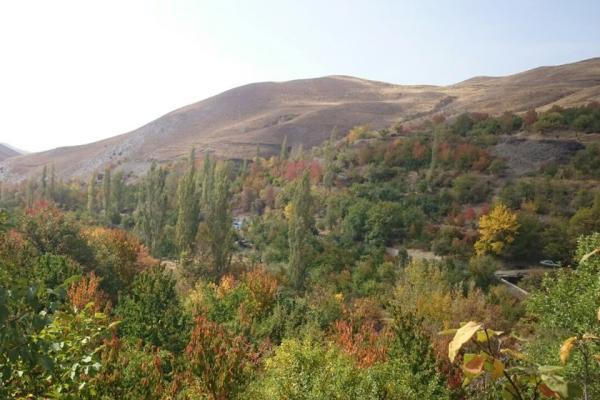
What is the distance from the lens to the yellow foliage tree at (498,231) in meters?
31.2

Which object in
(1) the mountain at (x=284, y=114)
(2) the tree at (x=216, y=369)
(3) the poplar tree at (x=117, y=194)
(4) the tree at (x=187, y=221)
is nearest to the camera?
(2) the tree at (x=216, y=369)

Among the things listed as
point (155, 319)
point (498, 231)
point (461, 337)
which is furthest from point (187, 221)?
point (461, 337)

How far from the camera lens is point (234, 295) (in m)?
16.5

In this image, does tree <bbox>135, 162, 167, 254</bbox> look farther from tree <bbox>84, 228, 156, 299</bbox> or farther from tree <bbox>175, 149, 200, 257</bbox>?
tree <bbox>84, 228, 156, 299</bbox>

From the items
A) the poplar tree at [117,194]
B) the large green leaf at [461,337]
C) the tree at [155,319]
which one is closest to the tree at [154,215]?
the poplar tree at [117,194]

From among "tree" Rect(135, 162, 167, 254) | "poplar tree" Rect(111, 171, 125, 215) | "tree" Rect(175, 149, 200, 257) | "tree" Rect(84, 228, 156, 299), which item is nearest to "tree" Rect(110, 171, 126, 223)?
"poplar tree" Rect(111, 171, 125, 215)

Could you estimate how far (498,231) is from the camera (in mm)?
31328

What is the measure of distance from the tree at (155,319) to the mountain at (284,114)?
64.9m

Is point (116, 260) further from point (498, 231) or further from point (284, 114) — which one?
point (284, 114)

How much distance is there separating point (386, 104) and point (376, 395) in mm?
99967

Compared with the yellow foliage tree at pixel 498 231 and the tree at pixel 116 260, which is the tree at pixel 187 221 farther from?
the yellow foliage tree at pixel 498 231

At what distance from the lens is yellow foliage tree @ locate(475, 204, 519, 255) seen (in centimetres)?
3118

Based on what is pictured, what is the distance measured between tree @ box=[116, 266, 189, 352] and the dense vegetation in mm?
53

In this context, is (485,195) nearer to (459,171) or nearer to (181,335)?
(459,171)
